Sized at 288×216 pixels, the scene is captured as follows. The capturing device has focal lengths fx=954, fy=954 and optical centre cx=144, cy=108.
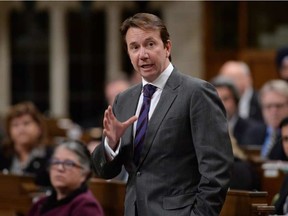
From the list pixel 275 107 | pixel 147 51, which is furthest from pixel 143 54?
pixel 275 107

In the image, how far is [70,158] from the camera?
5.46 m

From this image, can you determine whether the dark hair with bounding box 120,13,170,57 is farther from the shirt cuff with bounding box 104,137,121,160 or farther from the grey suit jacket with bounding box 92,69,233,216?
the shirt cuff with bounding box 104,137,121,160

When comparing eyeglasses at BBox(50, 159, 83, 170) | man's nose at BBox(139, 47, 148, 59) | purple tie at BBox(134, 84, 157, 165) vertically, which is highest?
man's nose at BBox(139, 47, 148, 59)

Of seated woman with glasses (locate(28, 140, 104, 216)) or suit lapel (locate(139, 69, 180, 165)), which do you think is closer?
suit lapel (locate(139, 69, 180, 165))

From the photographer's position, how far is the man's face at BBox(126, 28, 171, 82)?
12.6 ft

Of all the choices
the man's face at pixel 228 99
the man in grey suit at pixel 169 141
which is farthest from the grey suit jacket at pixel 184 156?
the man's face at pixel 228 99

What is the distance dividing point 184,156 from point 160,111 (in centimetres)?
21

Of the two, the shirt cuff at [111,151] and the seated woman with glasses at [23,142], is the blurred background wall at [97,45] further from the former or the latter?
the shirt cuff at [111,151]

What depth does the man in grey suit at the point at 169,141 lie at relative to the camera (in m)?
3.75

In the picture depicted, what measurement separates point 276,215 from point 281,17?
778 centimetres

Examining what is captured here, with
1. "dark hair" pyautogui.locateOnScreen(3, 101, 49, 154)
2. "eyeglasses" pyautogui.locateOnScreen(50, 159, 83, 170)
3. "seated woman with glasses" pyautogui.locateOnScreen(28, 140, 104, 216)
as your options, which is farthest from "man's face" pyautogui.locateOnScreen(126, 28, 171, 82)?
"dark hair" pyautogui.locateOnScreen(3, 101, 49, 154)

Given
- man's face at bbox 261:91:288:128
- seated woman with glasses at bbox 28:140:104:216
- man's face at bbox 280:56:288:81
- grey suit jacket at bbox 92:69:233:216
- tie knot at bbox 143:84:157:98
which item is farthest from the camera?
man's face at bbox 280:56:288:81

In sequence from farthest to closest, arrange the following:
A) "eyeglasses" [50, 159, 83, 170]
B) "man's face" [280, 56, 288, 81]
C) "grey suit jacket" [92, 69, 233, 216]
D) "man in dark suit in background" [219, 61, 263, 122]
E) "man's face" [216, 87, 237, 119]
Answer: "man in dark suit in background" [219, 61, 263, 122], "man's face" [280, 56, 288, 81], "man's face" [216, 87, 237, 119], "eyeglasses" [50, 159, 83, 170], "grey suit jacket" [92, 69, 233, 216]

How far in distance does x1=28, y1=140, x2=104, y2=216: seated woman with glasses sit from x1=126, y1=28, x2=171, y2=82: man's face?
148 cm
